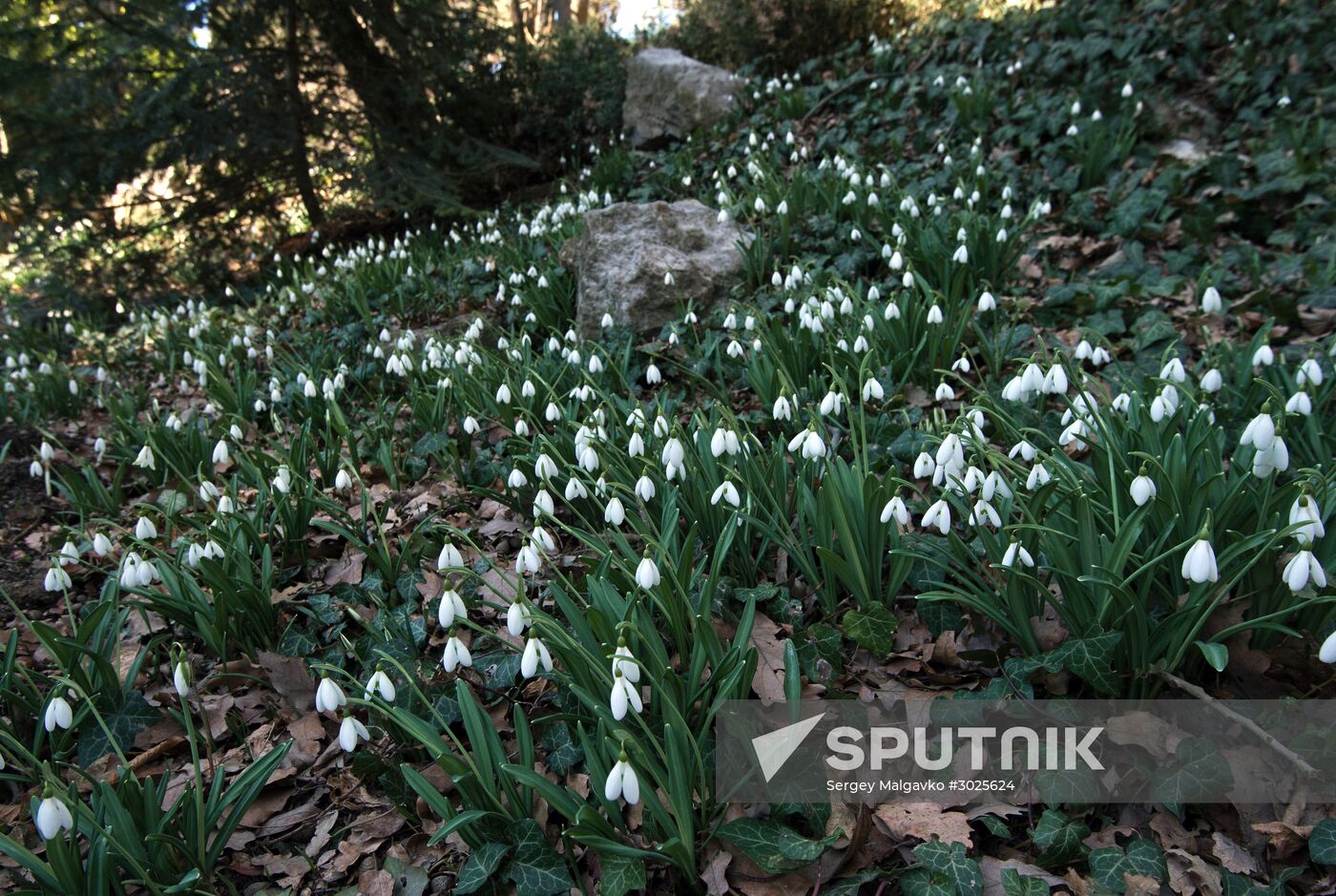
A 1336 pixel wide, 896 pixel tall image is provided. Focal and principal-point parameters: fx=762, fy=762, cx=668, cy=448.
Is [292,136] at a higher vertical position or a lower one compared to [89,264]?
higher

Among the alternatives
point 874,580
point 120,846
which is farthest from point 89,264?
point 874,580

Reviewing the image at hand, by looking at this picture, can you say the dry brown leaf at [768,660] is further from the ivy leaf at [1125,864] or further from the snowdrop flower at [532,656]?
the ivy leaf at [1125,864]

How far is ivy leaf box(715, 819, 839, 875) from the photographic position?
4.79ft

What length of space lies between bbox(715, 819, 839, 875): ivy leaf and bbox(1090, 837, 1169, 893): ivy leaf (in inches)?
19.1

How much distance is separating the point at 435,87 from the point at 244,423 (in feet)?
15.2

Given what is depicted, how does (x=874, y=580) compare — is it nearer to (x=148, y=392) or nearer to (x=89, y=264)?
(x=148, y=392)

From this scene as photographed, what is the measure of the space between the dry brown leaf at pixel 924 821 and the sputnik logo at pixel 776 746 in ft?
0.72

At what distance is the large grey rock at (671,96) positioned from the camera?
8.00 m

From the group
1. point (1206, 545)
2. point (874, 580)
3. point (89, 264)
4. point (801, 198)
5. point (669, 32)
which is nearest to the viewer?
point (1206, 545)

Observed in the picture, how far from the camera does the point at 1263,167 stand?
4336 mm

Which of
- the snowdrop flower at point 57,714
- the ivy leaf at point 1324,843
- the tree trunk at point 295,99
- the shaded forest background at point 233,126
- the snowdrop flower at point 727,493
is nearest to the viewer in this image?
the ivy leaf at point 1324,843

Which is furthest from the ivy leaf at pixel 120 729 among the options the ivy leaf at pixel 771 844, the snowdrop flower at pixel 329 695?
the ivy leaf at pixel 771 844

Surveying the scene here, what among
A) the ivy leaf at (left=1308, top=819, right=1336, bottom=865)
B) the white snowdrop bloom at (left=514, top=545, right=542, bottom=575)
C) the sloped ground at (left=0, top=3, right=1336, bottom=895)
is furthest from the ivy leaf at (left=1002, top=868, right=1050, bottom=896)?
the white snowdrop bloom at (left=514, top=545, right=542, bottom=575)

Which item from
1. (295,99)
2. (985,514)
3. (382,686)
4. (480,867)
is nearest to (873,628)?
(985,514)
